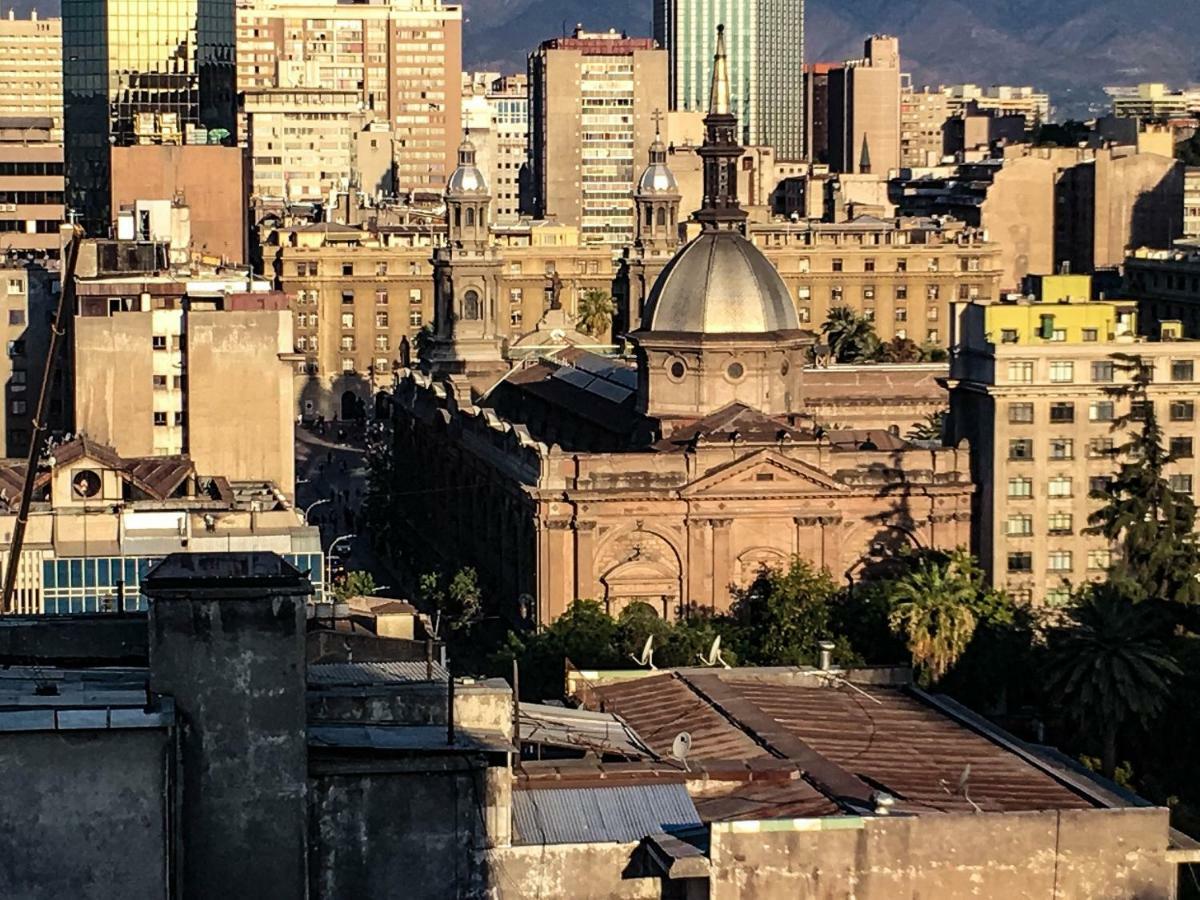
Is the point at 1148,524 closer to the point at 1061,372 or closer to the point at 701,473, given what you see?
the point at 1061,372

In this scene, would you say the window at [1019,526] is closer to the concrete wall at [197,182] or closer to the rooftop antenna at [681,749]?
the rooftop antenna at [681,749]

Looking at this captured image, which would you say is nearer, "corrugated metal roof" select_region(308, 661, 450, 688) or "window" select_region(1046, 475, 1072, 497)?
"corrugated metal roof" select_region(308, 661, 450, 688)

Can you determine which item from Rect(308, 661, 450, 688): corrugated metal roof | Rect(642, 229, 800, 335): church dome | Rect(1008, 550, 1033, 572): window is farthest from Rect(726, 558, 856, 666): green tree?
Rect(308, 661, 450, 688): corrugated metal roof

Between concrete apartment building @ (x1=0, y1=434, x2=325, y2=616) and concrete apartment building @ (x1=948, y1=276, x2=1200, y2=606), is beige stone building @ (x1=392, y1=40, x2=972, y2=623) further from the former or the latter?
concrete apartment building @ (x1=0, y1=434, x2=325, y2=616)

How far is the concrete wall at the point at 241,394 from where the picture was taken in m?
108

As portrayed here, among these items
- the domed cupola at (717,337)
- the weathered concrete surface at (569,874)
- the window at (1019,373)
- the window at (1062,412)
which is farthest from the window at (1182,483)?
the weathered concrete surface at (569,874)

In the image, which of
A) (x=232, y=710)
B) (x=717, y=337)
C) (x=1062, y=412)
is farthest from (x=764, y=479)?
(x=232, y=710)

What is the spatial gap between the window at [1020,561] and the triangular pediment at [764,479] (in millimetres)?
5950

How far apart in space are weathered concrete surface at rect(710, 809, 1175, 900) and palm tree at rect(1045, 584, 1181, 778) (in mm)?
36467

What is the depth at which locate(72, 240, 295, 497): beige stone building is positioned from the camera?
10769cm

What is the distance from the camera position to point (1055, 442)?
103 meters

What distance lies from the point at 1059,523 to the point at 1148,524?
38.2ft

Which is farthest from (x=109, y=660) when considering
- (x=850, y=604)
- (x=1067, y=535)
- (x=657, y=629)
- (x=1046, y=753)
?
(x=1067, y=535)

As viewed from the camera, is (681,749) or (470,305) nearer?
(681,749)
